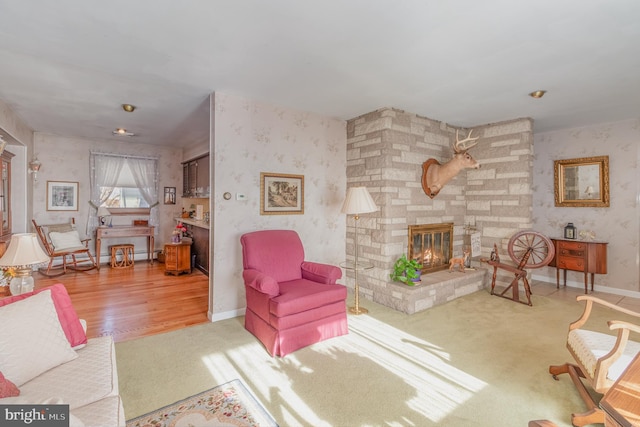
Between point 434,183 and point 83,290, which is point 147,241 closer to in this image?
point 83,290

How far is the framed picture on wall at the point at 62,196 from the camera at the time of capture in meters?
5.79

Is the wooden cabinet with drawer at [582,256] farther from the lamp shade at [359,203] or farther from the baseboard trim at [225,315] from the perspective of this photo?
the baseboard trim at [225,315]

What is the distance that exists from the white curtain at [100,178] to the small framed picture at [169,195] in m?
0.97

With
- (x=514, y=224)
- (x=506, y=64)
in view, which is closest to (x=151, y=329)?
(x=506, y=64)

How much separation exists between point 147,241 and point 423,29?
22.3ft

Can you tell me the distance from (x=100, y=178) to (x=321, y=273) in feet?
18.4

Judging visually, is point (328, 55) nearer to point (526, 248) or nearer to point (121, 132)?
point (526, 248)

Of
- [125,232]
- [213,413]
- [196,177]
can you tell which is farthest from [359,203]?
[125,232]

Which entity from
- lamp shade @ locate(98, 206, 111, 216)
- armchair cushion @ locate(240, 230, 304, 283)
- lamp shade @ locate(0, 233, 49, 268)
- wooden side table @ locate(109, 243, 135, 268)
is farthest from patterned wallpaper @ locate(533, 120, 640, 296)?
lamp shade @ locate(98, 206, 111, 216)

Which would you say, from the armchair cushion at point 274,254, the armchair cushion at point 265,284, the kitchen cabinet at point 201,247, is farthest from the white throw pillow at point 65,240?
the armchair cushion at point 265,284

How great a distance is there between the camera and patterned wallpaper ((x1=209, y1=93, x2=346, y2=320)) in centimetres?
340

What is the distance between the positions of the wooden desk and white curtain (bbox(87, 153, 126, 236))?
38cm

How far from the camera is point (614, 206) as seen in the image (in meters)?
4.49

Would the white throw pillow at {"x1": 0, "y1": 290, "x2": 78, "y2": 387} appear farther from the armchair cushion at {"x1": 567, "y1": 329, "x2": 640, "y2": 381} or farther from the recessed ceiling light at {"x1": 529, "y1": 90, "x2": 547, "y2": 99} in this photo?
the recessed ceiling light at {"x1": 529, "y1": 90, "x2": 547, "y2": 99}
